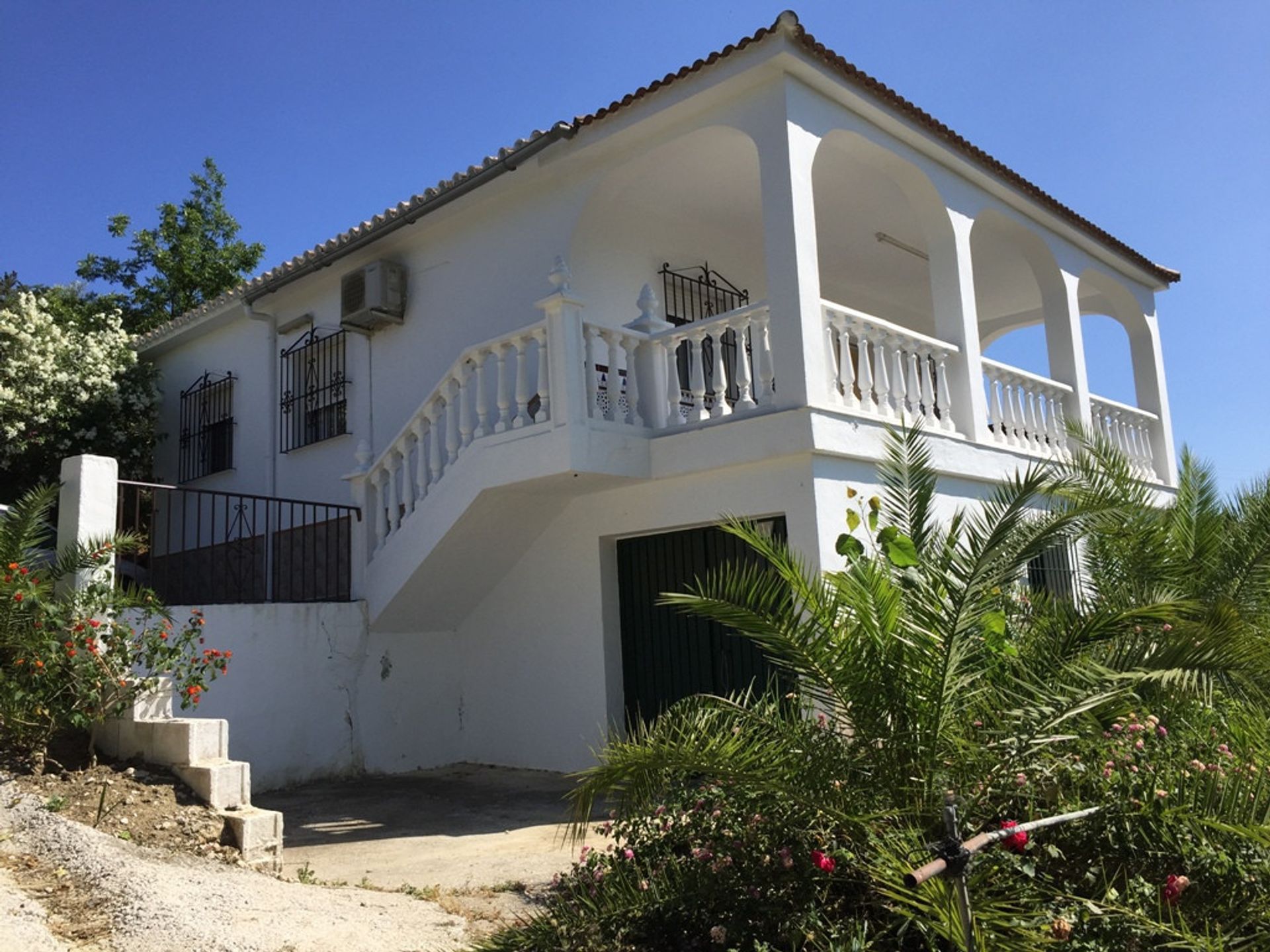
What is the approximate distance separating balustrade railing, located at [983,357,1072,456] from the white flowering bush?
35.3 feet

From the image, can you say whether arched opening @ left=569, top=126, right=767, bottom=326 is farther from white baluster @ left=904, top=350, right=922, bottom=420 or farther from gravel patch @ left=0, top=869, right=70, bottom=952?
gravel patch @ left=0, top=869, right=70, bottom=952

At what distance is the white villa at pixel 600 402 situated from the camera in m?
7.98

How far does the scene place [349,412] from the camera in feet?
38.9

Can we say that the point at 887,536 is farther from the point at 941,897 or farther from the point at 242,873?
the point at 242,873

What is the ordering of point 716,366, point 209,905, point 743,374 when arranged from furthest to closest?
point 716,366, point 743,374, point 209,905

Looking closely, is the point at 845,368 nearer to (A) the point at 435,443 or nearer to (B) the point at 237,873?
(A) the point at 435,443

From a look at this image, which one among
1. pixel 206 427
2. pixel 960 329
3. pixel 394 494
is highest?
pixel 206 427

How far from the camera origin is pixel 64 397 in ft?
43.4

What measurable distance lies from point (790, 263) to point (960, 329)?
7.63 feet

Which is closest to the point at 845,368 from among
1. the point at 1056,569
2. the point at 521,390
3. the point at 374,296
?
the point at 521,390

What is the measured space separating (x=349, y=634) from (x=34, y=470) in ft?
21.5

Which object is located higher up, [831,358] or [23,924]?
[831,358]

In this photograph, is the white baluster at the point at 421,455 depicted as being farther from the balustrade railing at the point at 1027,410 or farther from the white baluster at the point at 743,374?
the balustrade railing at the point at 1027,410

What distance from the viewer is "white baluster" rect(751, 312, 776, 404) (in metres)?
7.98
